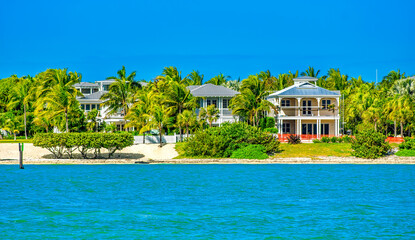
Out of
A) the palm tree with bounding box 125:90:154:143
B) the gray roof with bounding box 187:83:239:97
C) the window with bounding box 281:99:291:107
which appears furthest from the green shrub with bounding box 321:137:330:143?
the palm tree with bounding box 125:90:154:143

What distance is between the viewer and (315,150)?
51.2m

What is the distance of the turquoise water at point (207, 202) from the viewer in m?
22.2

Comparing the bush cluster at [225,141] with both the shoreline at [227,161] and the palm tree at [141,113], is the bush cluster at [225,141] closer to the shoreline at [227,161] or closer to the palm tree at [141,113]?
the shoreline at [227,161]

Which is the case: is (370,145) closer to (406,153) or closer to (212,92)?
(406,153)

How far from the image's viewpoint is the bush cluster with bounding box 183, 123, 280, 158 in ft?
159

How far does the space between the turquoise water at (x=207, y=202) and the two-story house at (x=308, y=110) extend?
61.0 feet

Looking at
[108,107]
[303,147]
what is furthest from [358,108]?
[108,107]

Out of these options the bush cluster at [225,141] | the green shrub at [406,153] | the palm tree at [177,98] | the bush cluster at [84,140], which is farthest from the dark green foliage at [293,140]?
the bush cluster at [84,140]

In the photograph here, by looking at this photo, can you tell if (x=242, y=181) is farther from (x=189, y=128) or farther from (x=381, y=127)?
(x=381, y=127)

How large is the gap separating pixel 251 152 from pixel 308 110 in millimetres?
17567

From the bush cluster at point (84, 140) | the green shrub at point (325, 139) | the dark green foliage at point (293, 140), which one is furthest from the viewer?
the green shrub at point (325, 139)

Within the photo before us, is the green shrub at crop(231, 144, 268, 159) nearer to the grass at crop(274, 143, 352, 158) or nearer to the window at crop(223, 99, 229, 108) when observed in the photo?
the grass at crop(274, 143, 352, 158)

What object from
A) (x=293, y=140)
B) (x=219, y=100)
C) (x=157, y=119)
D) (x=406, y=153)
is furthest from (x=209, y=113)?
(x=406, y=153)

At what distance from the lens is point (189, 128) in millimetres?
61156
